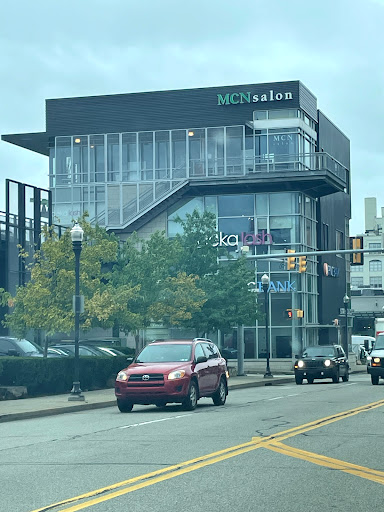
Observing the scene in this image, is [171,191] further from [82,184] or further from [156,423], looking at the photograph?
[156,423]

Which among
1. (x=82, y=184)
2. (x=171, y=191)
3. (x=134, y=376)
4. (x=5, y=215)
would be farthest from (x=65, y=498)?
(x=82, y=184)

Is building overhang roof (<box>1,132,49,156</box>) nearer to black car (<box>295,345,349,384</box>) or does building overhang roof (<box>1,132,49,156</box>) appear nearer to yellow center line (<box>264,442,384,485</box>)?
black car (<box>295,345,349,384</box>)

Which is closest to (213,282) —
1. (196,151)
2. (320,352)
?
(320,352)

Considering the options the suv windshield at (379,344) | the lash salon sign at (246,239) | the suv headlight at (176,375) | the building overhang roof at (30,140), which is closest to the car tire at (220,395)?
the suv headlight at (176,375)

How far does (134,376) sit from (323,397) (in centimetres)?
705

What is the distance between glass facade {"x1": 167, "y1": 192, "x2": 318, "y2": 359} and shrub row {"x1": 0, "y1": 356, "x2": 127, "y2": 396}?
25.9 meters

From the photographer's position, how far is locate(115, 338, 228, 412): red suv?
2158 cm

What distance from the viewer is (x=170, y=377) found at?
21547mm

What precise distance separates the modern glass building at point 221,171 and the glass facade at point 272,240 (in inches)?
2.4

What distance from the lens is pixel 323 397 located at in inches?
1042

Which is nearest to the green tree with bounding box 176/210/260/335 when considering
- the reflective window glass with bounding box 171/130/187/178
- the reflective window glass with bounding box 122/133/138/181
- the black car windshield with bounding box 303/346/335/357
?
the black car windshield with bounding box 303/346/335/357

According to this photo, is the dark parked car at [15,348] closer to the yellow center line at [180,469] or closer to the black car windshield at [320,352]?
the black car windshield at [320,352]

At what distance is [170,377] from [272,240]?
3615 cm

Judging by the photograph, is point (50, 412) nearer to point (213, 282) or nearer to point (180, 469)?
point (180, 469)
